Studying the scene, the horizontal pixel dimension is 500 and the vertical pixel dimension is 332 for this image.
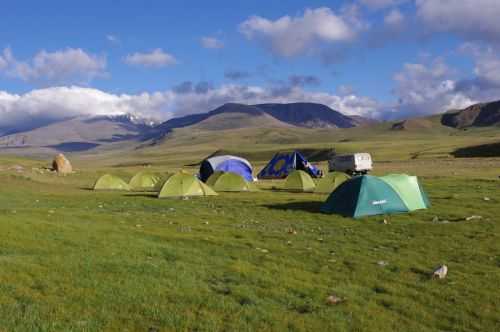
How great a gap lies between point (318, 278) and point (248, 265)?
6.54ft

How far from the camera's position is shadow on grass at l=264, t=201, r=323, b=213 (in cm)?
2692

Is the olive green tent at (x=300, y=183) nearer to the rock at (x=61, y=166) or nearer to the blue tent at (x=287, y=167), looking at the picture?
the blue tent at (x=287, y=167)

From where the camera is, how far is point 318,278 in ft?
39.8

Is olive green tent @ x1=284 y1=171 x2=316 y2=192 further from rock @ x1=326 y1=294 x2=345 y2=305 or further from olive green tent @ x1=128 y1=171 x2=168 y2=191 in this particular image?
rock @ x1=326 y1=294 x2=345 y2=305

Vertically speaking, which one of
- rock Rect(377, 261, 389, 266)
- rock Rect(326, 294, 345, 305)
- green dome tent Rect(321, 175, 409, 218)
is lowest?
rock Rect(326, 294, 345, 305)

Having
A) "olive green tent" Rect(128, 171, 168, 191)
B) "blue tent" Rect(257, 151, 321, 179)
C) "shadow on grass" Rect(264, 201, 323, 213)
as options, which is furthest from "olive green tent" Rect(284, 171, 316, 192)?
"blue tent" Rect(257, 151, 321, 179)

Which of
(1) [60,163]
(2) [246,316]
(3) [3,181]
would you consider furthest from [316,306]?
(1) [60,163]

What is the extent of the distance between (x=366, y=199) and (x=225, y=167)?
27688mm

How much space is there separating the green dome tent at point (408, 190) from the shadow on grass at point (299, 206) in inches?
157

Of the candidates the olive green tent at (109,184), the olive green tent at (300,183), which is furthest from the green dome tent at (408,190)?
the olive green tent at (109,184)

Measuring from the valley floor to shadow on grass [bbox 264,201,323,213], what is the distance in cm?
463

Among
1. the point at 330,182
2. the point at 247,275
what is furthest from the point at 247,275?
the point at 330,182

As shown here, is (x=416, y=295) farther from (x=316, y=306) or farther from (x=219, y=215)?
(x=219, y=215)

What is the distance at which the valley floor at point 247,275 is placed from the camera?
30.2ft
